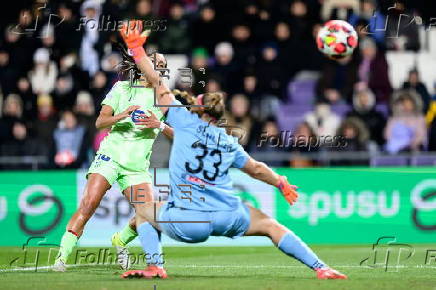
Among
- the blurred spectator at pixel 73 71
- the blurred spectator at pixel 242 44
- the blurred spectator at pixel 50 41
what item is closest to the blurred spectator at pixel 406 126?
the blurred spectator at pixel 242 44

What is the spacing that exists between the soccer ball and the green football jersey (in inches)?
131

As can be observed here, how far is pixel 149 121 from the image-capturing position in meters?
10.2

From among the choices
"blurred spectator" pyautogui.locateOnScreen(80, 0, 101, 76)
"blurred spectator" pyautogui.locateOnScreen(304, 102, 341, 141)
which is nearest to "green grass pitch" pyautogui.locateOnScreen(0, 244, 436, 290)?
"blurred spectator" pyautogui.locateOnScreen(304, 102, 341, 141)

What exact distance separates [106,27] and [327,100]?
4.27m

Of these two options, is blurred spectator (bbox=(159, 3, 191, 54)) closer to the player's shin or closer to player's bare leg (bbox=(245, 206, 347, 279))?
the player's shin

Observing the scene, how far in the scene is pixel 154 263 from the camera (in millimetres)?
9680

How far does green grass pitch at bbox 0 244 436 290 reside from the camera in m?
9.19

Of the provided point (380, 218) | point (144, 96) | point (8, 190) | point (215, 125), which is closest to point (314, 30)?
point (380, 218)

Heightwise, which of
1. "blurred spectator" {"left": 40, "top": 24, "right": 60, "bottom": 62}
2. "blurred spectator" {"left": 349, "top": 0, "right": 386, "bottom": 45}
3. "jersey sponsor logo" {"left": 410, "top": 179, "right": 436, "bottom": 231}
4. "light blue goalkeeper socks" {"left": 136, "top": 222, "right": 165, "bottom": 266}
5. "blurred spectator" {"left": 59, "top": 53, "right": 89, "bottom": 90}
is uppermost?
"blurred spectator" {"left": 349, "top": 0, "right": 386, "bottom": 45}

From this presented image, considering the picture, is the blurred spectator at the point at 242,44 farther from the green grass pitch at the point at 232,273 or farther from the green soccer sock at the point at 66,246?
the green soccer sock at the point at 66,246

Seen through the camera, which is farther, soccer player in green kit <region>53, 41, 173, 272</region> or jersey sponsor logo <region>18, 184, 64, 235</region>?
jersey sponsor logo <region>18, 184, 64, 235</region>

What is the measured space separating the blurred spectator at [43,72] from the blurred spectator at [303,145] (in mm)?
5046

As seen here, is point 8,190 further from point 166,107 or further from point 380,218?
point 166,107

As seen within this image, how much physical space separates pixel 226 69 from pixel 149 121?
8.27m
